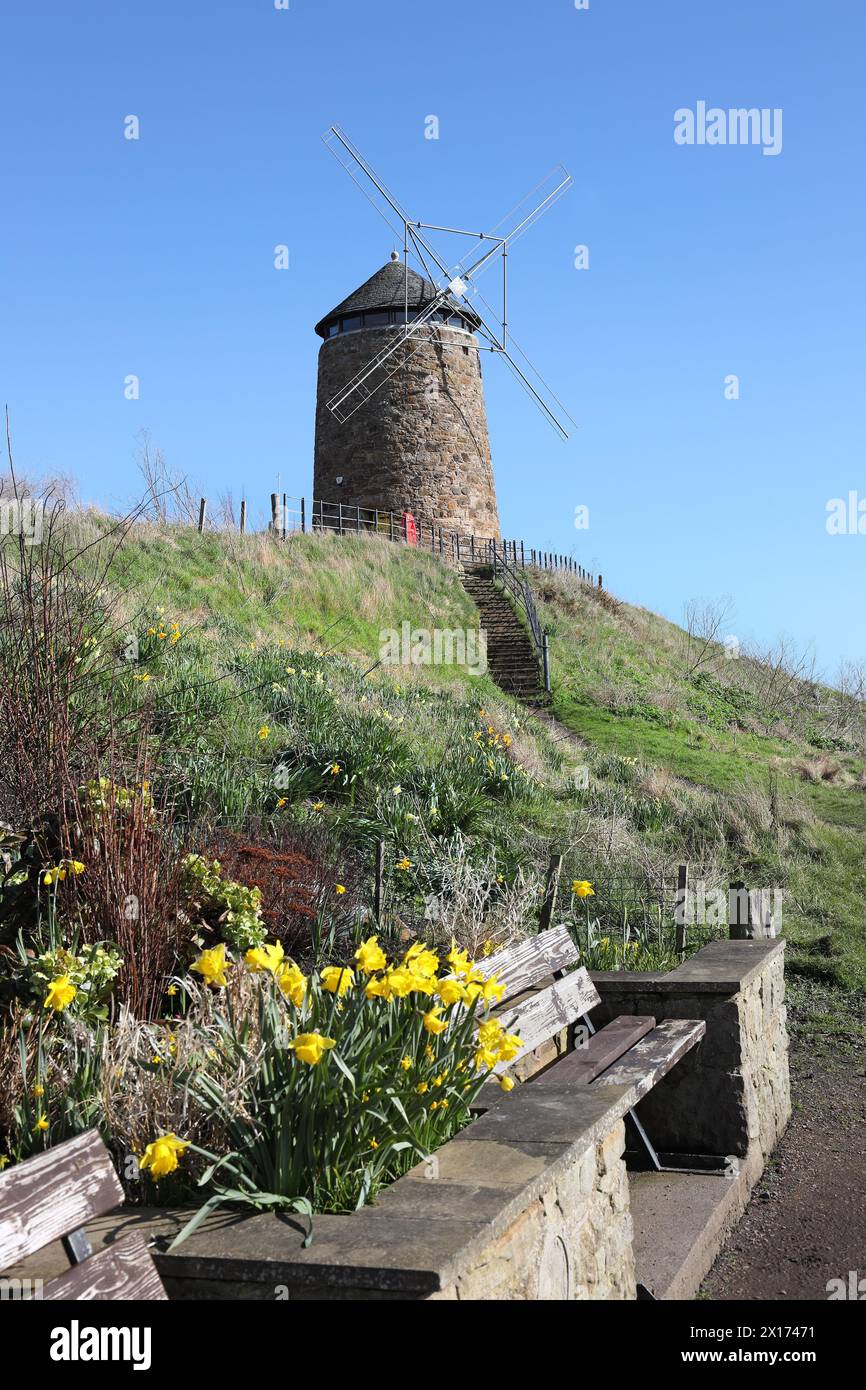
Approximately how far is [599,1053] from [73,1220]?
3096mm

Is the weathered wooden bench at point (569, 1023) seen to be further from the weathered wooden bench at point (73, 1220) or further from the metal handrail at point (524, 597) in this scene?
the metal handrail at point (524, 597)

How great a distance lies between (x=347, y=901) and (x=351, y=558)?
2030 cm

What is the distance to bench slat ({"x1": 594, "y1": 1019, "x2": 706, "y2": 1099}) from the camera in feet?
15.9

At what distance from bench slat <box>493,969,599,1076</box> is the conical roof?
110 feet

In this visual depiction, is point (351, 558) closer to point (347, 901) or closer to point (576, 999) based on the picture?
point (347, 901)

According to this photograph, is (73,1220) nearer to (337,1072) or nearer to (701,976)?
(337,1072)

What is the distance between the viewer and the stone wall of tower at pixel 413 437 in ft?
120

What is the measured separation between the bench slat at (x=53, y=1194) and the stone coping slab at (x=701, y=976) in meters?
3.92

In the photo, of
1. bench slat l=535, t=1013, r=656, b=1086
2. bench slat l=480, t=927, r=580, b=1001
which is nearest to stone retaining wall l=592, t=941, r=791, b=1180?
bench slat l=535, t=1013, r=656, b=1086

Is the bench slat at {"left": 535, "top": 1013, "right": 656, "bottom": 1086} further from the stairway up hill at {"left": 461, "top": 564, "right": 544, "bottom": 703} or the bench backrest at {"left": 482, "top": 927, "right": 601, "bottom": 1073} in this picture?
the stairway up hill at {"left": 461, "top": 564, "right": 544, "bottom": 703}

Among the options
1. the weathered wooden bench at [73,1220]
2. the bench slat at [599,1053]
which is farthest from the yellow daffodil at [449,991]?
the weathered wooden bench at [73,1220]

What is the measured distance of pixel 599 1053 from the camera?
5395 mm

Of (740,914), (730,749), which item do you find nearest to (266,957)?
(740,914)
